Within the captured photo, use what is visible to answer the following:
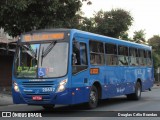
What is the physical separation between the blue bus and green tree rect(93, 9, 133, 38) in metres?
19.3

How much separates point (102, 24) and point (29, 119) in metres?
24.6

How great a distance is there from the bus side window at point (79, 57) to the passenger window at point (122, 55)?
3.75 m

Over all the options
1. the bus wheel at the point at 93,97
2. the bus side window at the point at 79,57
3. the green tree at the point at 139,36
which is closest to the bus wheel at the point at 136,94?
the bus wheel at the point at 93,97

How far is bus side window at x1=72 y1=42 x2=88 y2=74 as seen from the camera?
1332cm

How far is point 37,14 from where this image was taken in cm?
2017

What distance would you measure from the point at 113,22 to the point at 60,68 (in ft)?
76.9

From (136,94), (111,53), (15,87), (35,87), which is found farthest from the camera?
(136,94)

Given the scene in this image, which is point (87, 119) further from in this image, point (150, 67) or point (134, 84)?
point (150, 67)

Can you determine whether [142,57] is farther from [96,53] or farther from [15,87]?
[15,87]

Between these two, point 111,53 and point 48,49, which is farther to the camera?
point 111,53

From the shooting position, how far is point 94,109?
14.8 metres

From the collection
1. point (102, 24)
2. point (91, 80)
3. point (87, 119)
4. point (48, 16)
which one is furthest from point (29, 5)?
point (102, 24)

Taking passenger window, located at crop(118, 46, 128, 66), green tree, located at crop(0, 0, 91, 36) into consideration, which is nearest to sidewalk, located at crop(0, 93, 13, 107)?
green tree, located at crop(0, 0, 91, 36)

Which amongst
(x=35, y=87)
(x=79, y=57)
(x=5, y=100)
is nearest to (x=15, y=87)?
A: (x=35, y=87)
